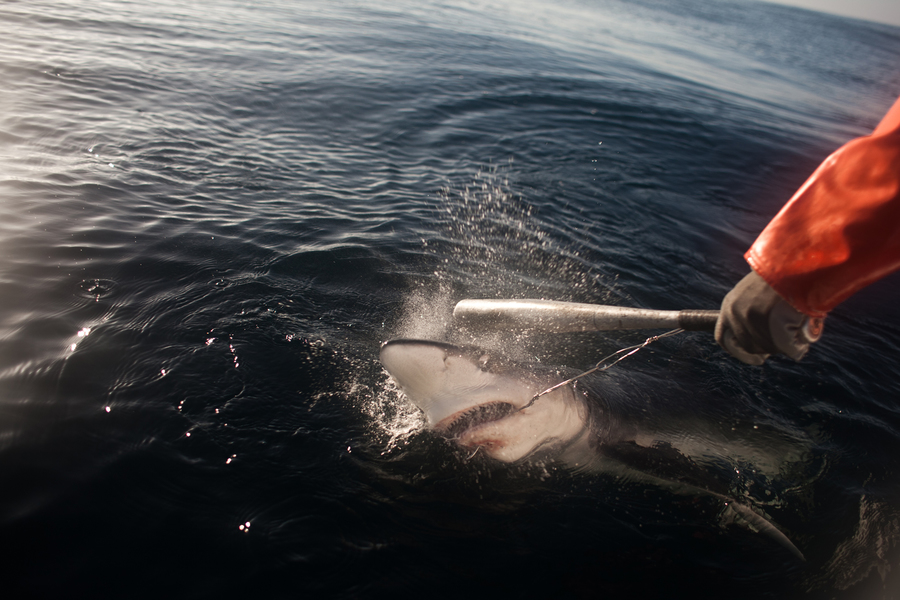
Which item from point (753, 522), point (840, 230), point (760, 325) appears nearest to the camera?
point (840, 230)

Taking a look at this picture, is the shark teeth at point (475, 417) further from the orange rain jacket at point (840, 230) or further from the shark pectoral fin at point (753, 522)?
the orange rain jacket at point (840, 230)

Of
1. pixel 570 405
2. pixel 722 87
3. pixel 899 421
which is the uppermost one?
pixel 722 87

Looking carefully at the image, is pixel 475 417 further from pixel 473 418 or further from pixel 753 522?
pixel 753 522

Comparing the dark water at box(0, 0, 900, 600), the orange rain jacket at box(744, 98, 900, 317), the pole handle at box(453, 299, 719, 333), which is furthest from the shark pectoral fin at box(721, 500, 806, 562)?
the orange rain jacket at box(744, 98, 900, 317)

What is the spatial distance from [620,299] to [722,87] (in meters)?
17.0

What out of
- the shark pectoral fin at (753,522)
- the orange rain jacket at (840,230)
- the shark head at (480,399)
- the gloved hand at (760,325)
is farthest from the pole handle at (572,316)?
the shark pectoral fin at (753,522)

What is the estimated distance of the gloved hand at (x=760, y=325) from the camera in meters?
2.29

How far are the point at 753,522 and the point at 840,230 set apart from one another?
8.52ft

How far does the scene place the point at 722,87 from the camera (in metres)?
18.7

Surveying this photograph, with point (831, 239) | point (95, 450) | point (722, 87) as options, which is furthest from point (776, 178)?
point (95, 450)

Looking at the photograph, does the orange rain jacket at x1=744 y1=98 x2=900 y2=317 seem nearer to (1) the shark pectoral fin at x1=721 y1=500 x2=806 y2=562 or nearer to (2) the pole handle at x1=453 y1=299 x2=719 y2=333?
(2) the pole handle at x1=453 y1=299 x2=719 y2=333

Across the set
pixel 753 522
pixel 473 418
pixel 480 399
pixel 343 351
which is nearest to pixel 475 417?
pixel 473 418

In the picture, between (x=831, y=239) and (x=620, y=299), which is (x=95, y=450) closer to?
(x=831, y=239)

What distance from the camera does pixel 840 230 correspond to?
204 cm
